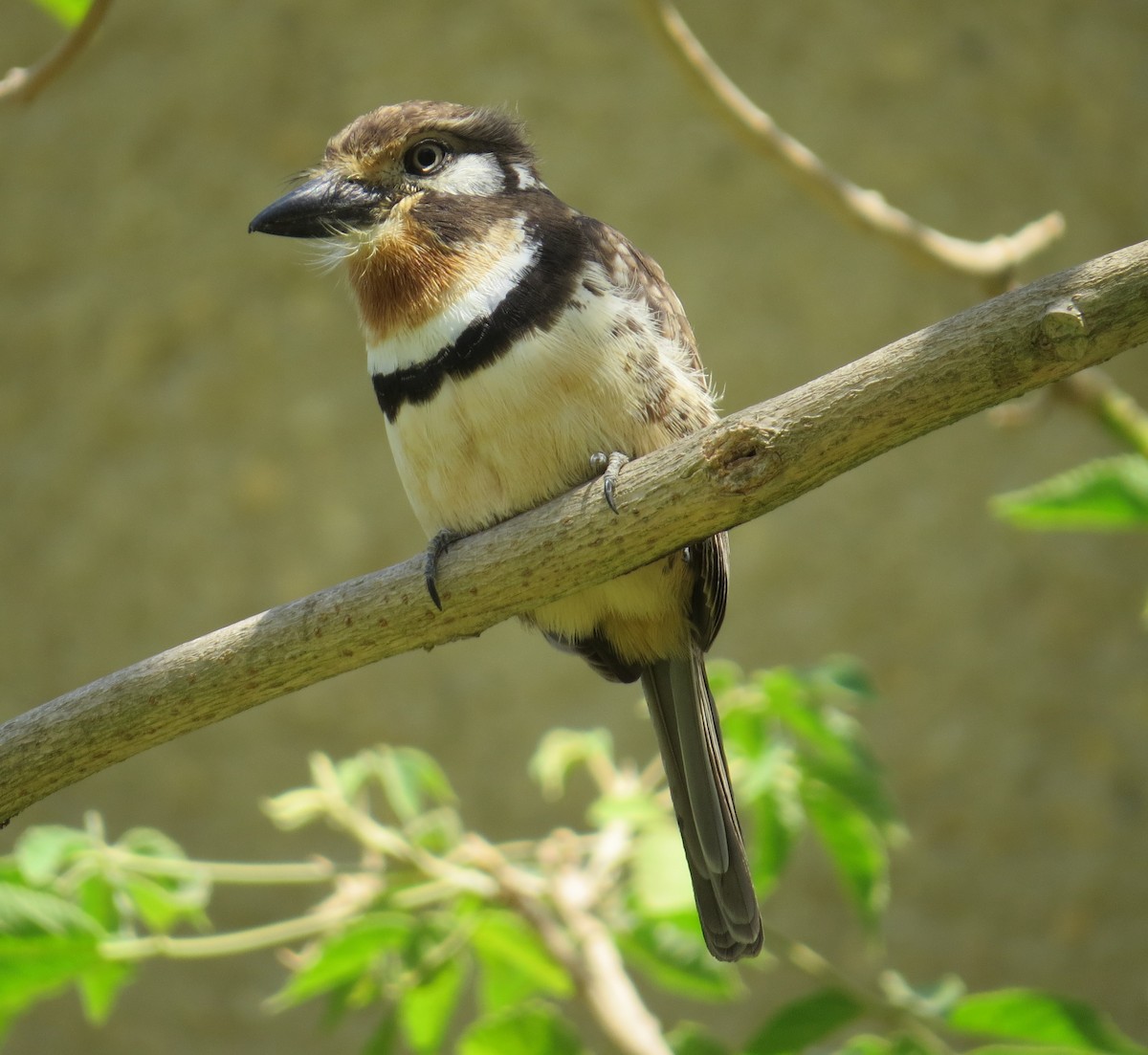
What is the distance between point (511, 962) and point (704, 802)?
1.50ft

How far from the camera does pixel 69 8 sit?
195cm

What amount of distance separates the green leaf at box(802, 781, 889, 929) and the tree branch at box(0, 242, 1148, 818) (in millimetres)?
661

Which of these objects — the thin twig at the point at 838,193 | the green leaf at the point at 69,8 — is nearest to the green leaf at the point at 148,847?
the green leaf at the point at 69,8

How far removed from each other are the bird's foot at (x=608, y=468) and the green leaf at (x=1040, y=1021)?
90 centimetres

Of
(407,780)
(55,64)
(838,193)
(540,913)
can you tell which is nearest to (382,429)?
(838,193)

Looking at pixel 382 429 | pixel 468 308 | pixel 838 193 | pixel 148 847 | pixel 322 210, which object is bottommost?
pixel 148 847

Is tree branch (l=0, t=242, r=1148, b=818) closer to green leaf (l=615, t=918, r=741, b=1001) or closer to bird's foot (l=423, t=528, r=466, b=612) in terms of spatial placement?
bird's foot (l=423, t=528, r=466, b=612)

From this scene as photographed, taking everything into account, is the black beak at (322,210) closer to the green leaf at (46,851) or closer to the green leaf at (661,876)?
the green leaf at (46,851)

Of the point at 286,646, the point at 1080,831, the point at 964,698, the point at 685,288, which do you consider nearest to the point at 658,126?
the point at 685,288

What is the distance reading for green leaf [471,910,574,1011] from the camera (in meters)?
2.16

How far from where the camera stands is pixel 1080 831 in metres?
4.40

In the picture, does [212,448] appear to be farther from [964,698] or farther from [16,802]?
[16,802]

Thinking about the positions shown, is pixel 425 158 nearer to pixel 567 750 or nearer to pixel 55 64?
pixel 55 64

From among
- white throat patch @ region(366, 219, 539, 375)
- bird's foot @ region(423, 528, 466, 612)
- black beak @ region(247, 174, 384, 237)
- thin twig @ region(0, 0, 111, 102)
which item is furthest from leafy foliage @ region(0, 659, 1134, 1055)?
thin twig @ region(0, 0, 111, 102)
